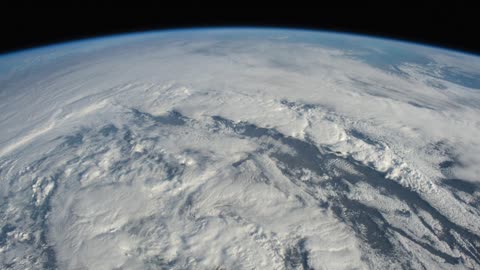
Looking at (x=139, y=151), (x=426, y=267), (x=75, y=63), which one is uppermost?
(x=426, y=267)

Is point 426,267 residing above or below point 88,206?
above

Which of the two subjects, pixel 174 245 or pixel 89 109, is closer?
pixel 174 245

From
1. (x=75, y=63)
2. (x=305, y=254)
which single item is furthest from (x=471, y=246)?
(x=75, y=63)

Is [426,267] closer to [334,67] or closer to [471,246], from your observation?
[471,246]

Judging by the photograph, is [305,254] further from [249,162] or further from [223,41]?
[223,41]

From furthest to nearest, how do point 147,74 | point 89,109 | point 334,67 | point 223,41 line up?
1. point 223,41
2. point 334,67
3. point 147,74
4. point 89,109

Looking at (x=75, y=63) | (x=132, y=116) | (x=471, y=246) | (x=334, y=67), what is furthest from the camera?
(x=75, y=63)
